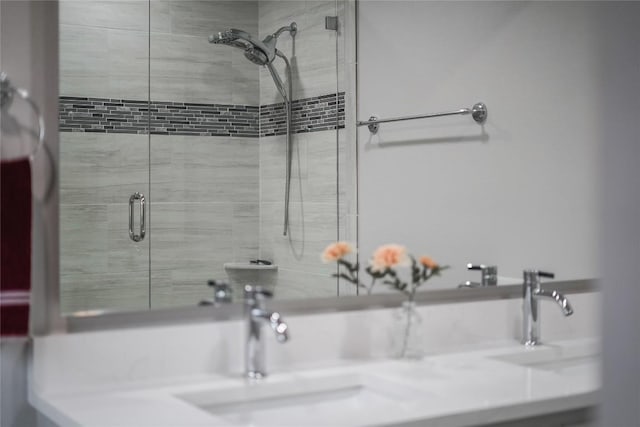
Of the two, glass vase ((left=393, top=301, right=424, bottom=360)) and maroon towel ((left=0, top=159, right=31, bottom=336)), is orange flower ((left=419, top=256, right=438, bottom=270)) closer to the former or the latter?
glass vase ((left=393, top=301, right=424, bottom=360))

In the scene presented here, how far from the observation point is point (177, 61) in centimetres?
170

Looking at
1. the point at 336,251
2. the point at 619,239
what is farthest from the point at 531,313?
the point at 619,239

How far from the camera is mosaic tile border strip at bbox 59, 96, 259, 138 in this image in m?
1.59

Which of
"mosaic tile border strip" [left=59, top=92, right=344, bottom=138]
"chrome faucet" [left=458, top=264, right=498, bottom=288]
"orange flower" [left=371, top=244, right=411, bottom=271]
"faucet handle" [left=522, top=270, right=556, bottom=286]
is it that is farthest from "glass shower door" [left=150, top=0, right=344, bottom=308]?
"faucet handle" [left=522, top=270, right=556, bottom=286]

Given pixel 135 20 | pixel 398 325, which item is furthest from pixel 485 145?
pixel 135 20

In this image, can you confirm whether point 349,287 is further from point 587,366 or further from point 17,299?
point 17,299

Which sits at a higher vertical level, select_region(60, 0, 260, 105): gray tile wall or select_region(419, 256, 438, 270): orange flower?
select_region(60, 0, 260, 105): gray tile wall

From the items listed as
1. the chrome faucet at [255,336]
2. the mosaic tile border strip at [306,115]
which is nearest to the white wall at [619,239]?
the chrome faucet at [255,336]

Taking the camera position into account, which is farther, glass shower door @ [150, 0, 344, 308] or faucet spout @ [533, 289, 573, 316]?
faucet spout @ [533, 289, 573, 316]

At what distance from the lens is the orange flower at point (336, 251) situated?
1.84 m

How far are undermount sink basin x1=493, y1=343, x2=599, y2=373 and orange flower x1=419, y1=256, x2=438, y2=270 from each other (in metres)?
0.26

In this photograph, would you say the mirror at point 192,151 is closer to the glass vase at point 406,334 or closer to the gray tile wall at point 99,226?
the gray tile wall at point 99,226

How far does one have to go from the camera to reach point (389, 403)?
154 cm

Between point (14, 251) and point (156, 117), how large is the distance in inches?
16.2
